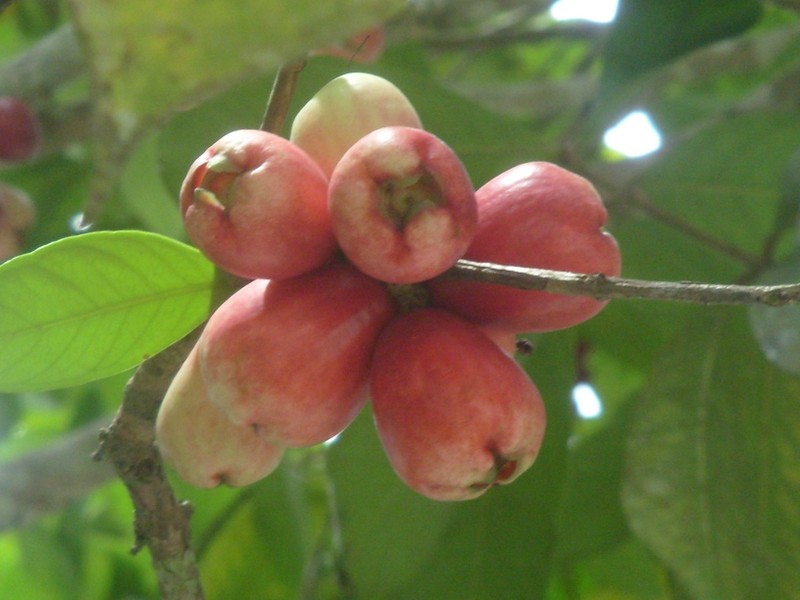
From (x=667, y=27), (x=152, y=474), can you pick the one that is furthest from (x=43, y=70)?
(x=152, y=474)

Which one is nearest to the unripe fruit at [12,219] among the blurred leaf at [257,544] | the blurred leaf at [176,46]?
the blurred leaf at [257,544]

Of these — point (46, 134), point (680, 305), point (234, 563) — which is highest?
point (46, 134)

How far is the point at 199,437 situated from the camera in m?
0.79

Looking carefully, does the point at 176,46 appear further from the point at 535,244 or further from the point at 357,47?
the point at 357,47

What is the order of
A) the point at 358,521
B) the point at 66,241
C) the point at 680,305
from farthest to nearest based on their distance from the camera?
the point at 680,305, the point at 358,521, the point at 66,241

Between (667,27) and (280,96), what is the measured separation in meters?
0.82

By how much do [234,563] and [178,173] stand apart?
811 mm

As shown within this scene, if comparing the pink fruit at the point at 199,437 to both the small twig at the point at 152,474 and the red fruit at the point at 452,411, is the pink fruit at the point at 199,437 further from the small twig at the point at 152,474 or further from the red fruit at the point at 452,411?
the red fruit at the point at 452,411

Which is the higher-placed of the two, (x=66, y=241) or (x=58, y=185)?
(x=66, y=241)

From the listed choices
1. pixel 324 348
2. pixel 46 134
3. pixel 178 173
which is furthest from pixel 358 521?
pixel 46 134

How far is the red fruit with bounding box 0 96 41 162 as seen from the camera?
5.94 ft

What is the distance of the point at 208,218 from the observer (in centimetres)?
68

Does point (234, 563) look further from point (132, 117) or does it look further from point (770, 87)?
point (132, 117)

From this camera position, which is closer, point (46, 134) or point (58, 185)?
point (46, 134)
